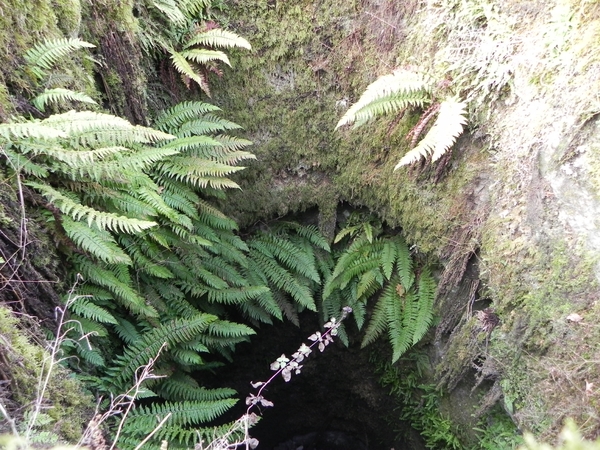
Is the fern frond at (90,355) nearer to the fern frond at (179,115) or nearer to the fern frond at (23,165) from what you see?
the fern frond at (23,165)

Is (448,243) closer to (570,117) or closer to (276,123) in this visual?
(570,117)

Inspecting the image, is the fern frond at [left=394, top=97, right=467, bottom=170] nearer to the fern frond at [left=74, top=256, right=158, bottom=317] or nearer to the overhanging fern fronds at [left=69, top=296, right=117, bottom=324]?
the fern frond at [left=74, top=256, right=158, bottom=317]

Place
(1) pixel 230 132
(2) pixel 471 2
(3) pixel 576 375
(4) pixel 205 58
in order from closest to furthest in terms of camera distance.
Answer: (3) pixel 576 375 → (2) pixel 471 2 → (4) pixel 205 58 → (1) pixel 230 132

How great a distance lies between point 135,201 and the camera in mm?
3555

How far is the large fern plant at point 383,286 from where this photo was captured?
471 centimetres

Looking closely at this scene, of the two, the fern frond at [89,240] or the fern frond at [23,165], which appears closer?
the fern frond at [23,165]

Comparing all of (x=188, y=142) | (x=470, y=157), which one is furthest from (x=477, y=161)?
(x=188, y=142)

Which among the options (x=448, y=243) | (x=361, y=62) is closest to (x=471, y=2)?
(x=361, y=62)

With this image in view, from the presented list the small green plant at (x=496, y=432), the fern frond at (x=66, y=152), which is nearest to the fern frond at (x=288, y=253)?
the small green plant at (x=496, y=432)

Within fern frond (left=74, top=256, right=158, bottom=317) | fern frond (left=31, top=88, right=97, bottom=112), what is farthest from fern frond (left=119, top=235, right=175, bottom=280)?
fern frond (left=31, top=88, right=97, bottom=112)

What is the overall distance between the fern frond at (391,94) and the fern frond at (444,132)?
290 mm

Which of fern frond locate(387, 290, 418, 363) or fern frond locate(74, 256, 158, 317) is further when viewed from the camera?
fern frond locate(387, 290, 418, 363)

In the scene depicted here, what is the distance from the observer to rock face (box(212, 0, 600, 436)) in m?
3.28

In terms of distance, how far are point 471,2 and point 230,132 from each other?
277 cm
